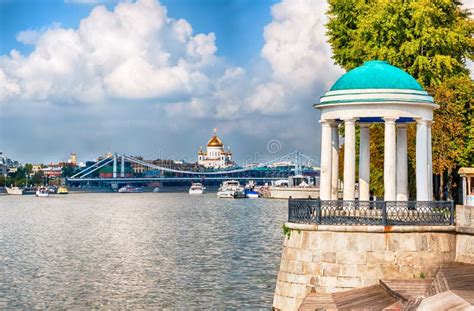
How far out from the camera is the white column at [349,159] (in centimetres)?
2481

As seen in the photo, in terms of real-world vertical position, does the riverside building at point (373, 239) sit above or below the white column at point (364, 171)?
below

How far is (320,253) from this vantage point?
72.9 ft

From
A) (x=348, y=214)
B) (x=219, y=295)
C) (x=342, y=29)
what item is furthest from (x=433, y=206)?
(x=342, y=29)

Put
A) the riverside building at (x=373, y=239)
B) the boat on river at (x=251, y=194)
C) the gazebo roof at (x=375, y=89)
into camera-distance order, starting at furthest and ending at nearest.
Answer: the boat on river at (x=251, y=194) < the gazebo roof at (x=375, y=89) < the riverside building at (x=373, y=239)

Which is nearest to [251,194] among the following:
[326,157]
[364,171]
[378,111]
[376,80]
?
[364,171]

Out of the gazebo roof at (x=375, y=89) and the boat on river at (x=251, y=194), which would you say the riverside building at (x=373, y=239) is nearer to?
the gazebo roof at (x=375, y=89)

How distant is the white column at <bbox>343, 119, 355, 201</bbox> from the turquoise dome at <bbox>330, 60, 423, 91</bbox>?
1.17m

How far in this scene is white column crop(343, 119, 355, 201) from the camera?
977 inches

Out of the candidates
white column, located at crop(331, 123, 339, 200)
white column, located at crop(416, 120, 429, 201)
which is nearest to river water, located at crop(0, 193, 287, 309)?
white column, located at crop(331, 123, 339, 200)

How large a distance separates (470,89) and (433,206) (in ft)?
63.6

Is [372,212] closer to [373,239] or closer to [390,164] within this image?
[390,164]

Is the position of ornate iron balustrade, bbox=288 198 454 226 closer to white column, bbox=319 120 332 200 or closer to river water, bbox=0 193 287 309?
white column, bbox=319 120 332 200

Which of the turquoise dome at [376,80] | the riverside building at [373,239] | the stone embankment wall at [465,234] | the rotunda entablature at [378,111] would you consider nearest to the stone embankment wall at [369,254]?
the riverside building at [373,239]

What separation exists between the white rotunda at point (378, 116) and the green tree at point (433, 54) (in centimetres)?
1272
